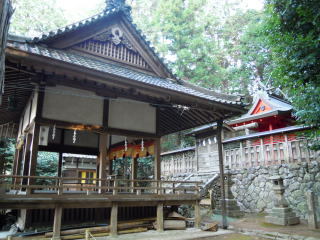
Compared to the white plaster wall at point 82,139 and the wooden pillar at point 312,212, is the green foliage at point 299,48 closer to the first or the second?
the wooden pillar at point 312,212

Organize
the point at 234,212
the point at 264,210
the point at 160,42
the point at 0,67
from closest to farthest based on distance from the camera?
the point at 0,67
the point at 234,212
the point at 264,210
the point at 160,42

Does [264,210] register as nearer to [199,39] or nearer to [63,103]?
[63,103]

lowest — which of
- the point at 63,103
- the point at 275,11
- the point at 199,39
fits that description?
the point at 63,103

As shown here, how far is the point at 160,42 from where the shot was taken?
89.6 ft

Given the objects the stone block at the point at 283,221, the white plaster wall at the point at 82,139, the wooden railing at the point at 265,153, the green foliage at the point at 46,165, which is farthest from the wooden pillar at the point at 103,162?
the green foliage at the point at 46,165

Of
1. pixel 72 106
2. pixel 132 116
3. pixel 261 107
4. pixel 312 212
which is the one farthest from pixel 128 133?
pixel 261 107

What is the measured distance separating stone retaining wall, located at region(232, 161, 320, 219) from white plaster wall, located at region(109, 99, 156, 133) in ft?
24.6

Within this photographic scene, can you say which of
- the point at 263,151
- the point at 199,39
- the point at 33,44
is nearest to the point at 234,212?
the point at 263,151

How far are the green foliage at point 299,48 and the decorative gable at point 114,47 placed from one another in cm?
536

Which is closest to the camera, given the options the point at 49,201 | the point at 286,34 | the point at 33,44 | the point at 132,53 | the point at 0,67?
the point at 0,67

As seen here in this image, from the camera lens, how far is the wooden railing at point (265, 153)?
12.3m

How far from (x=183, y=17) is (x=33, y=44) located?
21174 mm

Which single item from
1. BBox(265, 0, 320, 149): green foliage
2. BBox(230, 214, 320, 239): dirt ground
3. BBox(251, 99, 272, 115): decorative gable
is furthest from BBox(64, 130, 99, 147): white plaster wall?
BBox(251, 99, 272, 115): decorative gable

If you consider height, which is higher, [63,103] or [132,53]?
[132,53]
